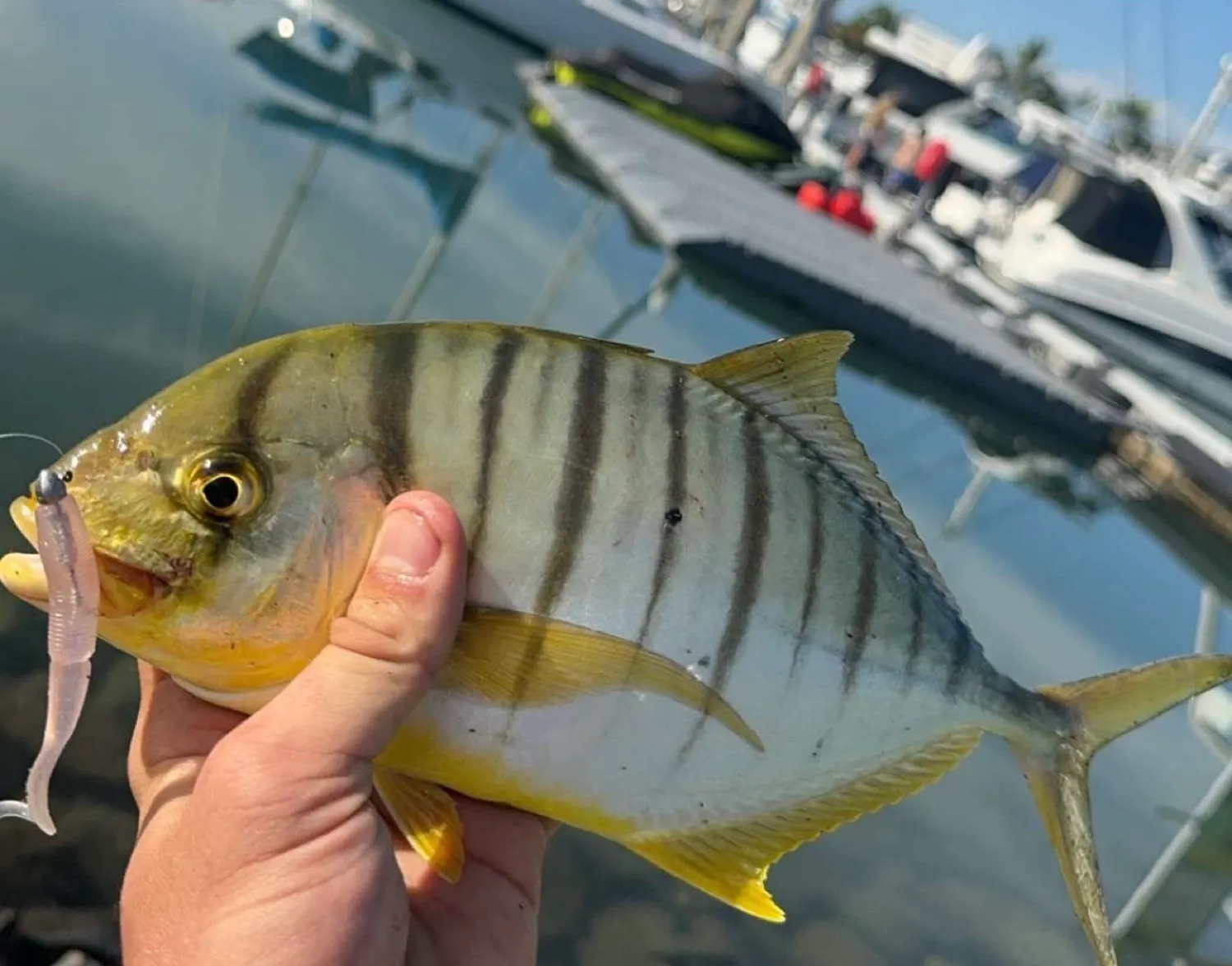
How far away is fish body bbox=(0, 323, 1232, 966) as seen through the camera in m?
1.26

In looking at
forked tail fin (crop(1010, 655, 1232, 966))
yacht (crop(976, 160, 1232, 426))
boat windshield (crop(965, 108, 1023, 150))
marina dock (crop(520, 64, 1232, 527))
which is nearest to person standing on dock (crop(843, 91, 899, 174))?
boat windshield (crop(965, 108, 1023, 150))

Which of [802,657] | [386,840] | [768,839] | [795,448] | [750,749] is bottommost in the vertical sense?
[386,840]

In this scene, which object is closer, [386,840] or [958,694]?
[386,840]

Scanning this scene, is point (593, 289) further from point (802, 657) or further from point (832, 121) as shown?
point (832, 121)

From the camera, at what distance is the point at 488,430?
1340 mm

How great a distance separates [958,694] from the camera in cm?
160

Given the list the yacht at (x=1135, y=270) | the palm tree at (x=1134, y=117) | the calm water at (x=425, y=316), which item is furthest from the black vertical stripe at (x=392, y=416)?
the palm tree at (x=1134, y=117)

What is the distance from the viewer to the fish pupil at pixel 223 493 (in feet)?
4.08

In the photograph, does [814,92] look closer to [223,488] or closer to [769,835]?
[769,835]

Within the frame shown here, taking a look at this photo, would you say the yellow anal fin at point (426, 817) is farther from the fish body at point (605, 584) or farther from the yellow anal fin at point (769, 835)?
the yellow anal fin at point (769, 835)

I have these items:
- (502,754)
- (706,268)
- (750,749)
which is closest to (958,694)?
(750,749)

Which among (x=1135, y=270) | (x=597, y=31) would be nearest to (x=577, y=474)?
(x=1135, y=270)

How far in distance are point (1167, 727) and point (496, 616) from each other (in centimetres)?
568

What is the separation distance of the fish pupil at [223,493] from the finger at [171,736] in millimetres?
365
